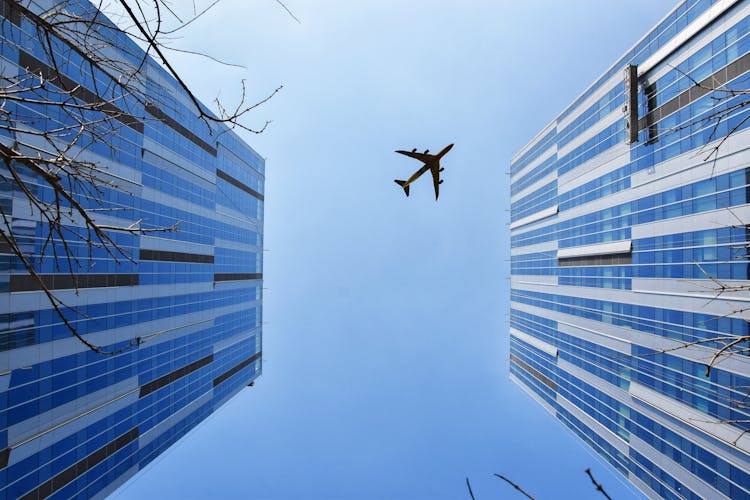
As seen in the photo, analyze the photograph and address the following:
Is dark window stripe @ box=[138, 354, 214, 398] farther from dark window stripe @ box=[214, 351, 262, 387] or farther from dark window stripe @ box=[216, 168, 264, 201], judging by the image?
dark window stripe @ box=[216, 168, 264, 201]

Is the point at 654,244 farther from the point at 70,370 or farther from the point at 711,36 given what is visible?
the point at 70,370

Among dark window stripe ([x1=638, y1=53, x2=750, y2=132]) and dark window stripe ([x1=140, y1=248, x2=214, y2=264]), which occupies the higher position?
dark window stripe ([x1=638, y1=53, x2=750, y2=132])

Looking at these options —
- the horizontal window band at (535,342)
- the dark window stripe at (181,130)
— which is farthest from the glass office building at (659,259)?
the dark window stripe at (181,130)

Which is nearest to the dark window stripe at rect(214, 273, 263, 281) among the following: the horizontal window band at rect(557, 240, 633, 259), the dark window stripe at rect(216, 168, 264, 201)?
the dark window stripe at rect(216, 168, 264, 201)

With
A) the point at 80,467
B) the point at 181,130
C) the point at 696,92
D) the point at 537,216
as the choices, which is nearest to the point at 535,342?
the point at 537,216

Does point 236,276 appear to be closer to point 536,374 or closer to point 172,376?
point 172,376

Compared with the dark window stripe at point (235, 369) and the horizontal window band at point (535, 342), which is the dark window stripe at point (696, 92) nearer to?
the horizontal window band at point (535, 342)
